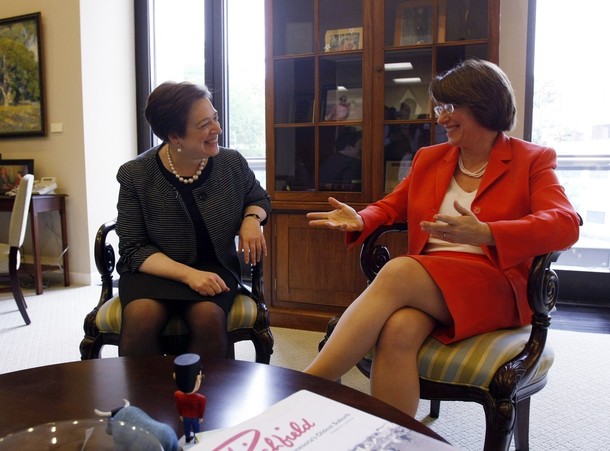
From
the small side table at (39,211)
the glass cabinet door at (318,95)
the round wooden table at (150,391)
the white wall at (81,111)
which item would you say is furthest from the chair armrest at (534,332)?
the white wall at (81,111)

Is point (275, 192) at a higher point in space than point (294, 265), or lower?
higher

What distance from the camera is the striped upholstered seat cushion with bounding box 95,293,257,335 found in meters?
1.58

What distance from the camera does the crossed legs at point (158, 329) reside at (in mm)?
1477

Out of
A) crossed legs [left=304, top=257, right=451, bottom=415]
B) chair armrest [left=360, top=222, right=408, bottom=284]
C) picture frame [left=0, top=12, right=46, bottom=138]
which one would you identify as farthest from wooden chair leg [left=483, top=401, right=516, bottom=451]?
picture frame [left=0, top=12, right=46, bottom=138]

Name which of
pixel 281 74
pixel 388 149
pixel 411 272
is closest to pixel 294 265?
pixel 388 149

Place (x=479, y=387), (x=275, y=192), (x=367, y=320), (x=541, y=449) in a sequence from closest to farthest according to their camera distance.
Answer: (x=479, y=387) < (x=367, y=320) < (x=541, y=449) < (x=275, y=192)

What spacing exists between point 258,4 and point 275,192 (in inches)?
69.9

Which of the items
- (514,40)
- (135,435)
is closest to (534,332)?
(135,435)

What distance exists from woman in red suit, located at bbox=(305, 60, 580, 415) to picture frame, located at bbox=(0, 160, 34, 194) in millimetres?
3307

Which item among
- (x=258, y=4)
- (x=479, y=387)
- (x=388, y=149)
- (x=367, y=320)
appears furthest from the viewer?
(x=258, y=4)

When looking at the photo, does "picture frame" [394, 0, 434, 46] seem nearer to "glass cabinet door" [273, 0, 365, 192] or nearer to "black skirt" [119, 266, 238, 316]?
"glass cabinet door" [273, 0, 365, 192]

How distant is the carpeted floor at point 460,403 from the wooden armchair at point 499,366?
1.63 feet

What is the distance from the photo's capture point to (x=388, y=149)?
2611mm

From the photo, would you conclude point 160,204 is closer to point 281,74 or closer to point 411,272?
point 411,272
